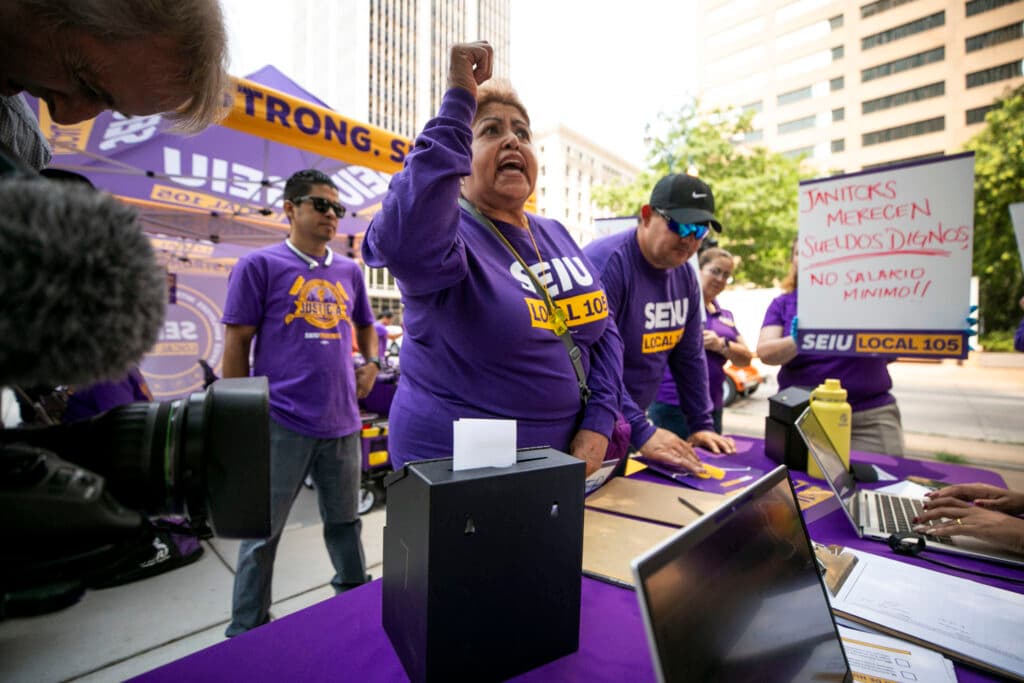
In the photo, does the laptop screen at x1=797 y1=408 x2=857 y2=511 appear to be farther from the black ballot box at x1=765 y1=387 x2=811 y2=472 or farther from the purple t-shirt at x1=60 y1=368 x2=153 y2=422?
the purple t-shirt at x1=60 y1=368 x2=153 y2=422

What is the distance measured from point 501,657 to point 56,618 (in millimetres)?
2856

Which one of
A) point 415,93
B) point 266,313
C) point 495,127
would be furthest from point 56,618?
point 415,93

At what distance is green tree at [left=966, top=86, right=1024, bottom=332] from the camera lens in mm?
19322

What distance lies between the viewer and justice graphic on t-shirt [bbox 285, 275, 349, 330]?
2.25 metres

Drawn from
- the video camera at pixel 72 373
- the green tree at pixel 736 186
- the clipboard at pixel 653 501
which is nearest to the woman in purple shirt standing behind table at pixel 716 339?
the clipboard at pixel 653 501

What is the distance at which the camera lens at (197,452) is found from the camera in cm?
48

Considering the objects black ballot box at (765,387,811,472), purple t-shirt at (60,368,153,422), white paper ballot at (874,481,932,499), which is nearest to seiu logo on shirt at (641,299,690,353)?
black ballot box at (765,387,811,472)

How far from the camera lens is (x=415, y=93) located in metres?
34.3

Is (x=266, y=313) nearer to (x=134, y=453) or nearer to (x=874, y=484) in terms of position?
(x=134, y=453)

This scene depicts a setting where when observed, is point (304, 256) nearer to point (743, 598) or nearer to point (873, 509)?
point (743, 598)

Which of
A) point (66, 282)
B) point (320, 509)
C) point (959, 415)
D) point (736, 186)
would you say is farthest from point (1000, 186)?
point (66, 282)

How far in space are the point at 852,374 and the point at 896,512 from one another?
4.18 feet

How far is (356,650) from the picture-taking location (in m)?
0.77

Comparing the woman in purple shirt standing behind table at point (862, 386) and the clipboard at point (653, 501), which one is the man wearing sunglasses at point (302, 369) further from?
the woman in purple shirt standing behind table at point (862, 386)
